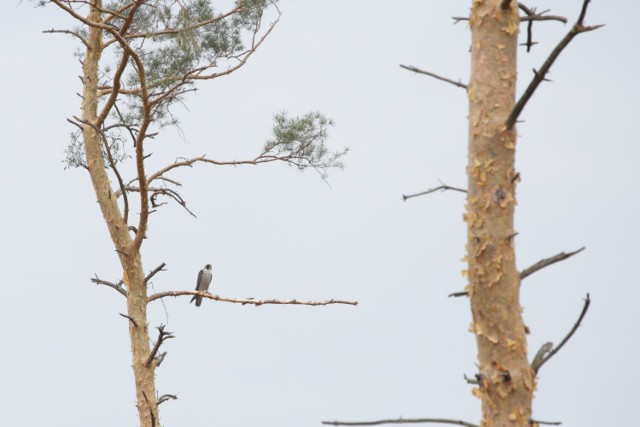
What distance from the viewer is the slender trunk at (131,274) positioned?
8.62 meters

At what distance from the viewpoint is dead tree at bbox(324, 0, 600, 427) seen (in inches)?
131

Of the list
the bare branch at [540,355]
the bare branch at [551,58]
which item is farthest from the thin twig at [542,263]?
the bare branch at [551,58]

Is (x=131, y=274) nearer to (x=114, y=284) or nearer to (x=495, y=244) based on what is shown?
(x=114, y=284)

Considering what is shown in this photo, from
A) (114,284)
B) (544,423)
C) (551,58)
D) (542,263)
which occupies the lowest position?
(544,423)

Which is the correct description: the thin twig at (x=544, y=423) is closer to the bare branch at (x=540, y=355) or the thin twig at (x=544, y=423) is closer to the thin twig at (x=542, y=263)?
the bare branch at (x=540, y=355)

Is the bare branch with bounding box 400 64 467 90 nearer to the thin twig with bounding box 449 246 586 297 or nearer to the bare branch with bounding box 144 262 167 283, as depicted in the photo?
the thin twig with bounding box 449 246 586 297

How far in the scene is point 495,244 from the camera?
133 inches

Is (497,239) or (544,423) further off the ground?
(497,239)

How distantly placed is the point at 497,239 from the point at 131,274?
5971 millimetres

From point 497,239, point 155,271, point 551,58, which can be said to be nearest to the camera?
point 551,58

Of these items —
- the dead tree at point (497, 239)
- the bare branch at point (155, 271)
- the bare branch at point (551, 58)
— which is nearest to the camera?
the bare branch at point (551, 58)

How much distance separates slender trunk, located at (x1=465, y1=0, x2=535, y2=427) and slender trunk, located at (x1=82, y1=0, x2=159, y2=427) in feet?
18.7

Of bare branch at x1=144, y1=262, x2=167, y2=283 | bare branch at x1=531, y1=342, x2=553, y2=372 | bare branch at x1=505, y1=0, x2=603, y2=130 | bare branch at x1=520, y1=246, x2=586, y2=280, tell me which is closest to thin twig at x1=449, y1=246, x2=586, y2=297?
bare branch at x1=520, y1=246, x2=586, y2=280

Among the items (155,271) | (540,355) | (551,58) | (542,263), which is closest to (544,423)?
(540,355)
